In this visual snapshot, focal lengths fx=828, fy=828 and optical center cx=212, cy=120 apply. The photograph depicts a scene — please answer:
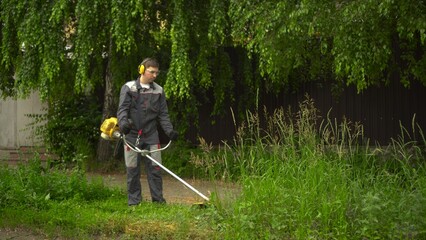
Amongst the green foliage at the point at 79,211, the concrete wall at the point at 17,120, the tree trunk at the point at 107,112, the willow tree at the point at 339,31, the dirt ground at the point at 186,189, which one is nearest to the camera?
the green foliage at the point at 79,211

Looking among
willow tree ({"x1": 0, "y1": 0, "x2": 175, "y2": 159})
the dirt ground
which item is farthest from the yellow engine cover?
willow tree ({"x1": 0, "y1": 0, "x2": 175, "y2": 159})

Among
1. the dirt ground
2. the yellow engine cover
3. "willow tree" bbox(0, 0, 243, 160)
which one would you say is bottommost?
the dirt ground

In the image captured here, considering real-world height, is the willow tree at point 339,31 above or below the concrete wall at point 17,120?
above

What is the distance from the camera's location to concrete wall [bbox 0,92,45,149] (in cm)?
1944

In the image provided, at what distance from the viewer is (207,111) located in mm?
16859

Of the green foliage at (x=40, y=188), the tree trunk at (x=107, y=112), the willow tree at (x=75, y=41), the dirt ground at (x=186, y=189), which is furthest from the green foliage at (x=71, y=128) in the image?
the green foliage at (x=40, y=188)

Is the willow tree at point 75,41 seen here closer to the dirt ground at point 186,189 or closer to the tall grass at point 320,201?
the dirt ground at point 186,189

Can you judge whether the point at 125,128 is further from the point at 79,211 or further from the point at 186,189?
the point at 186,189

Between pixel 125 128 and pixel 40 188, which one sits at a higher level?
pixel 125 128

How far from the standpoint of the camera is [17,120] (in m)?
19.9

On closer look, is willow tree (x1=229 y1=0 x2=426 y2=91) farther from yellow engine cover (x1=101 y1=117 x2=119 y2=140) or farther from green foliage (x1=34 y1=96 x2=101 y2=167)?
green foliage (x1=34 y1=96 x2=101 y2=167)

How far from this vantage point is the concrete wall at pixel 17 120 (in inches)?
765

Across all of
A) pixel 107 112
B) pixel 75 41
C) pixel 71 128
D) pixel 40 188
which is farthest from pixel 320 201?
pixel 71 128

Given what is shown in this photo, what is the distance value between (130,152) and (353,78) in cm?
346
